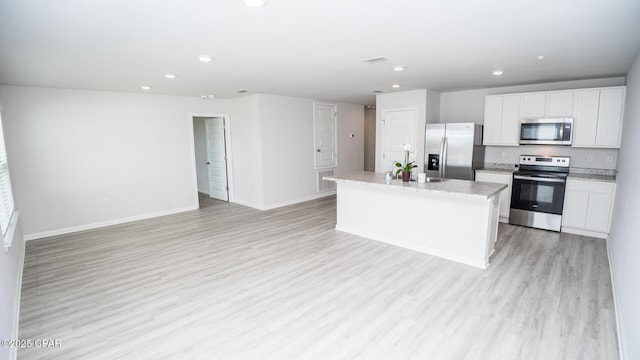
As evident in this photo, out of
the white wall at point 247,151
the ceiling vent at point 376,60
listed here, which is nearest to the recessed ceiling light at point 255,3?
the ceiling vent at point 376,60

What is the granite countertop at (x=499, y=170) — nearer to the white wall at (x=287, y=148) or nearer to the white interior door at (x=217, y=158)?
the white wall at (x=287, y=148)

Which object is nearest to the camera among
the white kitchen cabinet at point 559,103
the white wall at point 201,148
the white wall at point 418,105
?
the white kitchen cabinet at point 559,103

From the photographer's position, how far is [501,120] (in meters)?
5.49

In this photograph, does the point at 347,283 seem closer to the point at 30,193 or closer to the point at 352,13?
the point at 352,13

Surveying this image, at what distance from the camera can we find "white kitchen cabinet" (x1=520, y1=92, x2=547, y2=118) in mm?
5074

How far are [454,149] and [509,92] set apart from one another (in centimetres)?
143

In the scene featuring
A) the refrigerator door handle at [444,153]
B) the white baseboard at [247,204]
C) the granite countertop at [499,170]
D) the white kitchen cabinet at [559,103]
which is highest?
the white kitchen cabinet at [559,103]

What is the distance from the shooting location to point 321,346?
239 centimetres

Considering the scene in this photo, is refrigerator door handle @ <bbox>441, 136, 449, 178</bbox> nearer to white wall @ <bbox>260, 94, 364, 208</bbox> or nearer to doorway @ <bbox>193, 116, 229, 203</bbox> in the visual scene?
white wall @ <bbox>260, 94, 364, 208</bbox>

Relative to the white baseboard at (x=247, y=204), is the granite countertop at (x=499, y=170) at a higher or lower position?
higher

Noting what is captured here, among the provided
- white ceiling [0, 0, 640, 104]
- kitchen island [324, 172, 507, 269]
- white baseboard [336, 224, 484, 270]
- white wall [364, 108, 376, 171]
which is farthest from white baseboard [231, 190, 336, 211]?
white ceiling [0, 0, 640, 104]

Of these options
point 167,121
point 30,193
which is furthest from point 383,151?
point 30,193

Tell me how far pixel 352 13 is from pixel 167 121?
17.0 feet

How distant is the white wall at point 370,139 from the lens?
9969 mm
